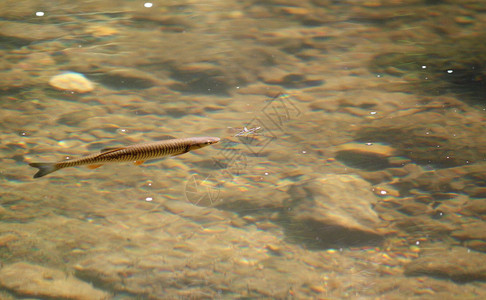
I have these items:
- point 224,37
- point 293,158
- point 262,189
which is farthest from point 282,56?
point 262,189

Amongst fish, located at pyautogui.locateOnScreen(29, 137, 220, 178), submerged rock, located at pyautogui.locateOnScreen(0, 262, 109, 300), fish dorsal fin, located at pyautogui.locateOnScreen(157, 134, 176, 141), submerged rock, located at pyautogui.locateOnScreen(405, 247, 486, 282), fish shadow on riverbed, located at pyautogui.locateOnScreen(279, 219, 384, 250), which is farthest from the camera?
fish dorsal fin, located at pyautogui.locateOnScreen(157, 134, 176, 141)

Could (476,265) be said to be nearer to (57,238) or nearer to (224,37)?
(57,238)

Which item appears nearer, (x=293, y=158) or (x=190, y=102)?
(x=293, y=158)

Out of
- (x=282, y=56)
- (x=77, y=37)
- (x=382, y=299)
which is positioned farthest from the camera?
(x=77, y=37)

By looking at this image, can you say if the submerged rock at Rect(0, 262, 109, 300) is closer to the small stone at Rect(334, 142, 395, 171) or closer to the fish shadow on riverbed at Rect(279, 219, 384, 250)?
the fish shadow on riverbed at Rect(279, 219, 384, 250)

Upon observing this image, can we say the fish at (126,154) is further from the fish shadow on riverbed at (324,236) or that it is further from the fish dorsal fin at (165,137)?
the fish dorsal fin at (165,137)

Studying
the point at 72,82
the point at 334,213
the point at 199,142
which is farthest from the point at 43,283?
the point at 72,82

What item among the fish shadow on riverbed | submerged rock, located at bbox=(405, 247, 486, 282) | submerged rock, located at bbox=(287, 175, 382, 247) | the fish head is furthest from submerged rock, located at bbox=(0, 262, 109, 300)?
submerged rock, located at bbox=(405, 247, 486, 282)

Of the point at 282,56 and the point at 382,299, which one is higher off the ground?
the point at 282,56

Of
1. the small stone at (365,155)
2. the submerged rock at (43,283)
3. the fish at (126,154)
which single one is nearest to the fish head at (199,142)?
the fish at (126,154)
